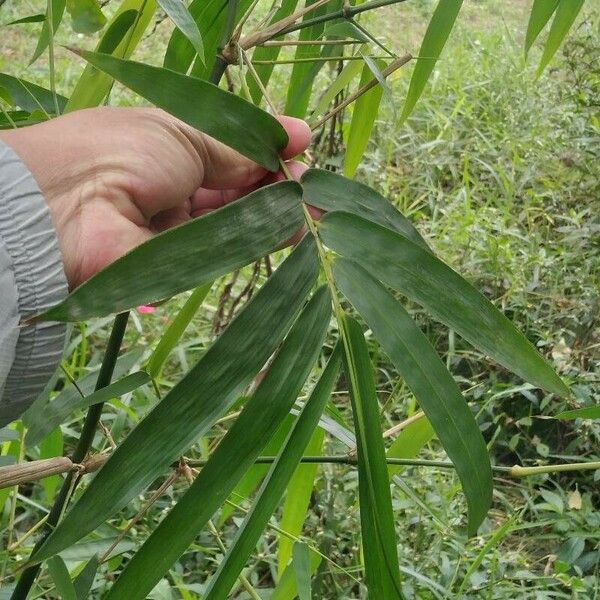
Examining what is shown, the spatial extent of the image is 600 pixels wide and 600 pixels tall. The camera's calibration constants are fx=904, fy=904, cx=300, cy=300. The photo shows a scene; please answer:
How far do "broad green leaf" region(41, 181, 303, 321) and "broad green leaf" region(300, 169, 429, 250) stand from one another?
0.07ft

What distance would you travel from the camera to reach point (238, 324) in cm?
39

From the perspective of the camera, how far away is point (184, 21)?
0.45m

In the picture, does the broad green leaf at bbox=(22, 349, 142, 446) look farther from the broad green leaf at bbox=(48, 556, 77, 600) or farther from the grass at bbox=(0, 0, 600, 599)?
the grass at bbox=(0, 0, 600, 599)

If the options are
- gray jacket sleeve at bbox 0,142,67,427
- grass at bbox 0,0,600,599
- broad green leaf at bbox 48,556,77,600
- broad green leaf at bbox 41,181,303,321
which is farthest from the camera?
grass at bbox 0,0,600,599

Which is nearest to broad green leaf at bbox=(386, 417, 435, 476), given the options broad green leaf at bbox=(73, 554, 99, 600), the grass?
the grass

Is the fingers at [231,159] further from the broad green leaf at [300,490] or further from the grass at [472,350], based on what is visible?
the broad green leaf at [300,490]

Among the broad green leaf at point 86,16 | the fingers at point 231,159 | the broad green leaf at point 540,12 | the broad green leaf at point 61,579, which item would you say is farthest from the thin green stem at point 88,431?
the broad green leaf at point 540,12

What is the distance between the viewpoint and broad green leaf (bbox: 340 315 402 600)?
1.30 feet

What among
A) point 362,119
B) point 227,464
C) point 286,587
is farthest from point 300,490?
point 227,464

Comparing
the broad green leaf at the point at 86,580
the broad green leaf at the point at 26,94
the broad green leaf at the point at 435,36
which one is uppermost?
the broad green leaf at the point at 435,36

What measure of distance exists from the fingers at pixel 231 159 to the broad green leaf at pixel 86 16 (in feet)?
0.43

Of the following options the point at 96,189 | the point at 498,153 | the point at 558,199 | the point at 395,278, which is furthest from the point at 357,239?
the point at 498,153

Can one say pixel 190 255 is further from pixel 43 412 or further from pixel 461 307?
pixel 43 412

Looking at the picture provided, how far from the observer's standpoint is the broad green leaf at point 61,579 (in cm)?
59
